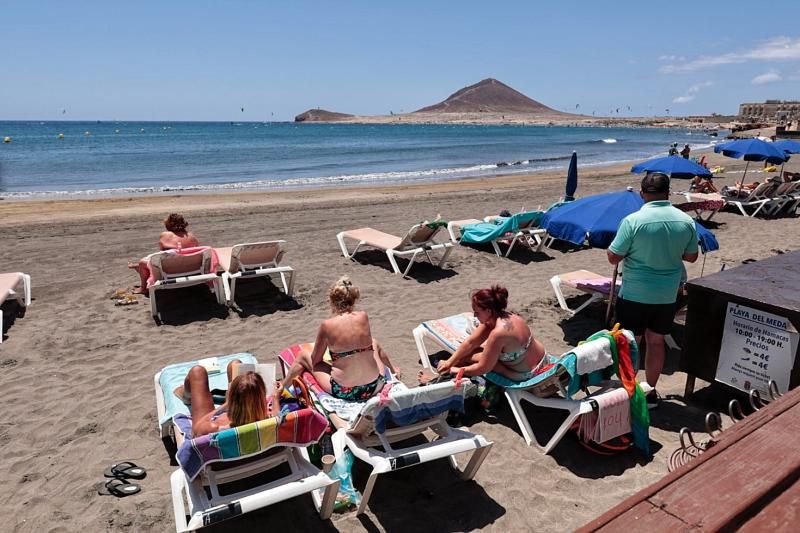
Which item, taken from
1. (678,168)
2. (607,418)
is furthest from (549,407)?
(678,168)

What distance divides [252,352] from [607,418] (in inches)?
132

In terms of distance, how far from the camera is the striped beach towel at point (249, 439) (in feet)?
8.82

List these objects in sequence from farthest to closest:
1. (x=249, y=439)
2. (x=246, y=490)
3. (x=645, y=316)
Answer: (x=645, y=316)
(x=246, y=490)
(x=249, y=439)

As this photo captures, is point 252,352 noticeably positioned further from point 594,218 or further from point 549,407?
point 594,218

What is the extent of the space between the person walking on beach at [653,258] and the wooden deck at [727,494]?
3.11 m

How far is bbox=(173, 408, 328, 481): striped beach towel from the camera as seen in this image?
2689 millimetres

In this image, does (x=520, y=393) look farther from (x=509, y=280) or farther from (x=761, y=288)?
(x=509, y=280)

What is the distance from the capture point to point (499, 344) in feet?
12.8

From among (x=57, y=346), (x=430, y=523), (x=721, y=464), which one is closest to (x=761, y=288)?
(x=430, y=523)

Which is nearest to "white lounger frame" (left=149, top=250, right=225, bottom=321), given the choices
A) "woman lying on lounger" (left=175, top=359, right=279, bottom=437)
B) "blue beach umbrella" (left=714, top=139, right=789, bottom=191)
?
"woman lying on lounger" (left=175, top=359, right=279, bottom=437)

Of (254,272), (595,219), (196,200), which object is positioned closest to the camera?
(595,219)

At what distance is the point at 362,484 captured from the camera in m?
3.54

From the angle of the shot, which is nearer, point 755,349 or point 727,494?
point 727,494

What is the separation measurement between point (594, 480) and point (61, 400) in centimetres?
409
